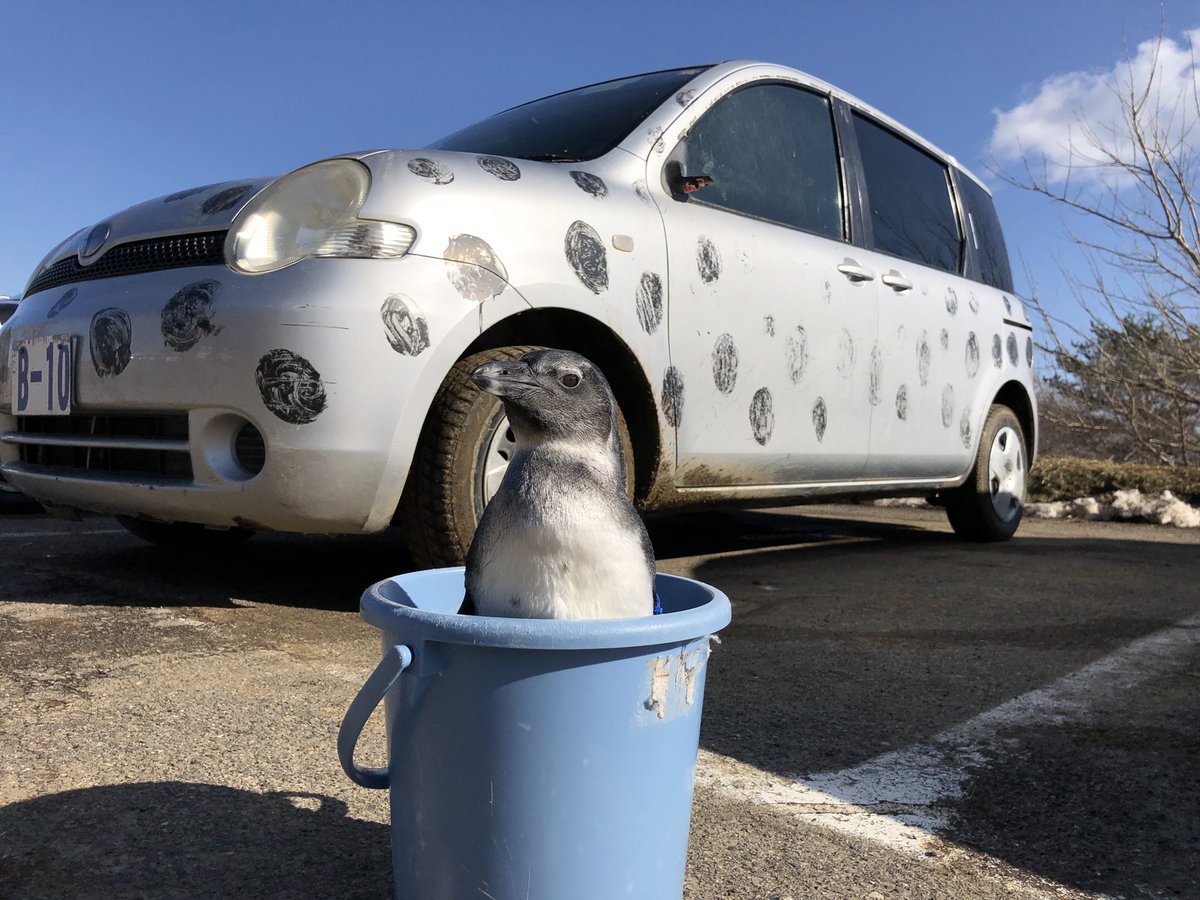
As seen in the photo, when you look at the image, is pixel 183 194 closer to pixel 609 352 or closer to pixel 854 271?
pixel 609 352

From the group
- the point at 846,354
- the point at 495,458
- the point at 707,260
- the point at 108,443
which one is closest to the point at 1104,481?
the point at 846,354

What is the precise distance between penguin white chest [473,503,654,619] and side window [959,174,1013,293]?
4.19 m

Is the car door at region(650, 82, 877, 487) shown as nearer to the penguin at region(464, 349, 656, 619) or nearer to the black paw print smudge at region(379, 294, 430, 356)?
the black paw print smudge at region(379, 294, 430, 356)

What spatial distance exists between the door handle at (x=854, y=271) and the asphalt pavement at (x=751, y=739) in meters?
1.18

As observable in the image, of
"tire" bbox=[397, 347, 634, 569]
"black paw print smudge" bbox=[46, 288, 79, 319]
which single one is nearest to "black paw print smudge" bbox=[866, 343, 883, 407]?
"tire" bbox=[397, 347, 634, 569]

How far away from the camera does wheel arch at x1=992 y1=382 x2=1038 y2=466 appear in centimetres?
510

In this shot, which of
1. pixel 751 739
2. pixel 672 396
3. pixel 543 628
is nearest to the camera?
pixel 543 628

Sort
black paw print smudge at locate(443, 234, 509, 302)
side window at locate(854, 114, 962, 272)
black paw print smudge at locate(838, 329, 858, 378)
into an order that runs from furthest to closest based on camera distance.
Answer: side window at locate(854, 114, 962, 272), black paw print smudge at locate(838, 329, 858, 378), black paw print smudge at locate(443, 234, 509, 302)

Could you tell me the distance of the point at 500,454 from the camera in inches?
101

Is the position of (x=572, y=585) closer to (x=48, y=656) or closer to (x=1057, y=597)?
(x=48, y=656)

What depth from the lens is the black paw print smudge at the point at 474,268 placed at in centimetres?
232

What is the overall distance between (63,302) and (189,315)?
1.90ft

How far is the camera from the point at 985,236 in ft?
16.9

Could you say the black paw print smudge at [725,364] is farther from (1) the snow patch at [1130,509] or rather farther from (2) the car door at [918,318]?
(1) the snow patch at [1130,509]
